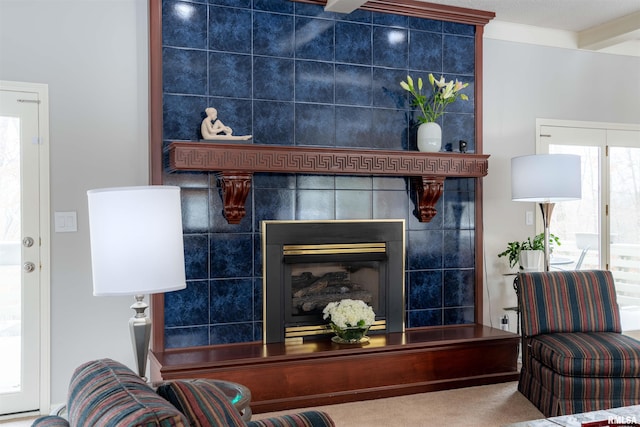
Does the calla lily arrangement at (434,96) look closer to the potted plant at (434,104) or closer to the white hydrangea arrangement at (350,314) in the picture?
the potted plant at (434,104)

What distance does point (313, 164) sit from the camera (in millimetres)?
3770

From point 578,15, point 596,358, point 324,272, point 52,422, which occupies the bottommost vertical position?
point 596,358

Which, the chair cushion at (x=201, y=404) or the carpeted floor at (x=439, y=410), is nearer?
the chair cushion at (x=201, y=404)

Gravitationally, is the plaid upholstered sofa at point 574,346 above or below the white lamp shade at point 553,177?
below

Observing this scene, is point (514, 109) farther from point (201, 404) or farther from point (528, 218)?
point (201, 404)

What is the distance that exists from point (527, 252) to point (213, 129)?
96.7 inches

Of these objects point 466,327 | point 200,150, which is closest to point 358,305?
point 466,327

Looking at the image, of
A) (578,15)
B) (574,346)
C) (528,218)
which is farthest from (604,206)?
(574,346)

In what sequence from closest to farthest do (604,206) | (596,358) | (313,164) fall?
(596,358)
(313,164)
(604,206)

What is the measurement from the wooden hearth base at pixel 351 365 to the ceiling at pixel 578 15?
7.53ft

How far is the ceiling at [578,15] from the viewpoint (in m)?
4.25

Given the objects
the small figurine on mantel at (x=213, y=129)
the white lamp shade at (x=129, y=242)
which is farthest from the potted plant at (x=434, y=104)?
the white lamp shade at (x=129, y=242)

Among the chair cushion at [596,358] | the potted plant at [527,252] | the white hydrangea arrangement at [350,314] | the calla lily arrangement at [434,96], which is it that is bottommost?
the chair cushion at [596,358]

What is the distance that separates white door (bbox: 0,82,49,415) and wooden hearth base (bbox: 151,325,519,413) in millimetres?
736
